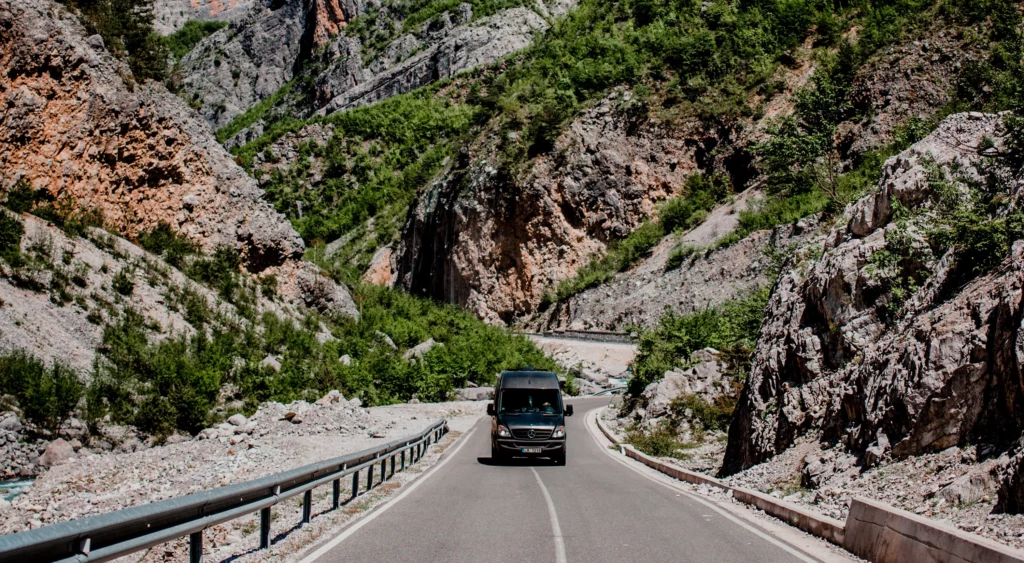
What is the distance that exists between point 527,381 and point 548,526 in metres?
9.15

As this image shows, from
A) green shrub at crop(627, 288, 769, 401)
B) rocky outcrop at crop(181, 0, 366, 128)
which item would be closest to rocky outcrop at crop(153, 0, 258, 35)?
rocky outcrop at crop(181, 0, 366, 128)

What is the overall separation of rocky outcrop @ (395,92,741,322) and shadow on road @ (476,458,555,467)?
3837 centimetres

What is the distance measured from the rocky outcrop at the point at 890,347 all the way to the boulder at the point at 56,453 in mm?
15287

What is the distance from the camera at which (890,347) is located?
1007 cm

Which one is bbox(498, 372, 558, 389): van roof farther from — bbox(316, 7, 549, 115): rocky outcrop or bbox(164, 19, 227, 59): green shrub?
bbox(164, 19, 227, 59): green shrub

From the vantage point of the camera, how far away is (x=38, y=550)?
3.81 m

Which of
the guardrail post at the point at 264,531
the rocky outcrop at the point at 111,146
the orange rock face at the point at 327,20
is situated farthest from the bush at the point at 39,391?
the orange rock face at the point at 327,20

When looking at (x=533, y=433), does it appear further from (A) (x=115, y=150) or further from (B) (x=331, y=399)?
(A) (x=115, y=150)

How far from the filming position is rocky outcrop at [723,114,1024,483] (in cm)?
816

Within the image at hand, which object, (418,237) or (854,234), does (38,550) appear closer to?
(854,234)

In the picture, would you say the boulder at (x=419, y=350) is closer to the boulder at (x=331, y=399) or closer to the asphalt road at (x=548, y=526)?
the boulder at (x=331, y=399)

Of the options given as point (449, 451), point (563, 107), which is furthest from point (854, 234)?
point (563, 107)

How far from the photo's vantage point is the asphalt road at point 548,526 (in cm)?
695

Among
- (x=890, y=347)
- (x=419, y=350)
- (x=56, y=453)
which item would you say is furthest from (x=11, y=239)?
(x=890, y=347)
